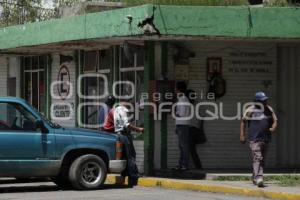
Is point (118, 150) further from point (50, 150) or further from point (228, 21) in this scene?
point (228, 21)

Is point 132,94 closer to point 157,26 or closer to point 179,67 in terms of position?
point 179,67

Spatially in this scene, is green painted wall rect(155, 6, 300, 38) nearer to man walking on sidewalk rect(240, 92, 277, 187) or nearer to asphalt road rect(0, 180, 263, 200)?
man walking on sidewalk rect(240, 92, 277, 187)

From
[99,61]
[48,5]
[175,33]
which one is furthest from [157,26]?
[48,5]

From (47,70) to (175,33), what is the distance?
8809mm

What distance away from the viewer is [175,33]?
15773mm

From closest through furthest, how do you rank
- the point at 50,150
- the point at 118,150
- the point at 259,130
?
1. the point at 50,150
2. the point at 259,130
3. the point at 118,150

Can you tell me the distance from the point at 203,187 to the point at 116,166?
6.00 feet

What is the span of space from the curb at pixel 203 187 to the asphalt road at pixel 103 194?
279mm

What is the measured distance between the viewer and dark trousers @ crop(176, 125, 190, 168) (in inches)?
656

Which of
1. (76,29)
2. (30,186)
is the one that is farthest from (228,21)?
(30,186)

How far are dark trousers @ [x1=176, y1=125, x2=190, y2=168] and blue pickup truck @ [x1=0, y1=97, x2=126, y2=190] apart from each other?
2.47 m

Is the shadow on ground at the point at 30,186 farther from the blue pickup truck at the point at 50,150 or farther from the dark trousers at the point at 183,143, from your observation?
the dark trousers at the point at 183,143

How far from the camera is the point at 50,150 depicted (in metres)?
13.8

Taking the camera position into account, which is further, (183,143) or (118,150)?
(183,143)
